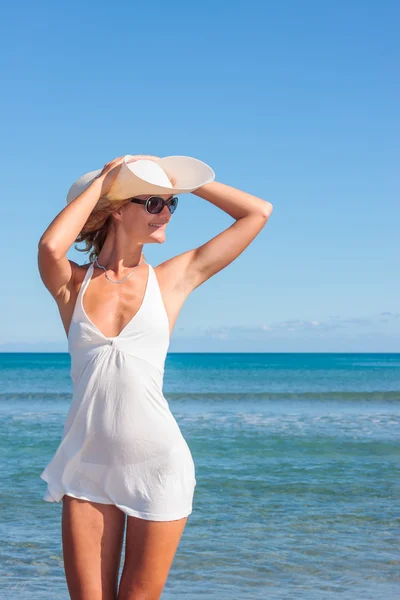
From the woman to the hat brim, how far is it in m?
0.05

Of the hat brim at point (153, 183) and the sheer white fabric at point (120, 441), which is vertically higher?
the hat brim at point (153, 183)

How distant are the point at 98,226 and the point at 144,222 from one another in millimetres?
213

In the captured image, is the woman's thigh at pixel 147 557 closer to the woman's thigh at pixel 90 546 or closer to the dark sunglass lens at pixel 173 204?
the woman's thigh at pixel 90 546

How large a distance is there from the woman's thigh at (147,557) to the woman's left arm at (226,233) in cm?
96

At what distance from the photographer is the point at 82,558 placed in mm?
2746

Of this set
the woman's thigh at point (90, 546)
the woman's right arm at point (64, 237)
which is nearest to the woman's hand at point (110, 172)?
the woman's right arm at point (64, 237)

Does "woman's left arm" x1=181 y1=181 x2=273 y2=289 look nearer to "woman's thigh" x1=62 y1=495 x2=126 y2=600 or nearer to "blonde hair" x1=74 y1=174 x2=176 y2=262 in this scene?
"blonde hair" x1=74 y1=174 x2=176 y2=262

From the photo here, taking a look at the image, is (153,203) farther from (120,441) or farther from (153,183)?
(120,441)

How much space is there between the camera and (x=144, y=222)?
3.06 meters

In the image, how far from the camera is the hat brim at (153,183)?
2.95 m

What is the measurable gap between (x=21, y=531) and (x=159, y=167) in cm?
571

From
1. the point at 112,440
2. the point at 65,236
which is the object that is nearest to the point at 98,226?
the point at 65,236

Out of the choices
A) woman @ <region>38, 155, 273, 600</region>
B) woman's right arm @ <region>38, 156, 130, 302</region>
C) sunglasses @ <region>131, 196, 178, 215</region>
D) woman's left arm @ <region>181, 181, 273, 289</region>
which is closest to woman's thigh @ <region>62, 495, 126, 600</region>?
woman @ <region>38, 155, 273, 600</region>

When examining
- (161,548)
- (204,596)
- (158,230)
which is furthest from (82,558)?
(204,596)
